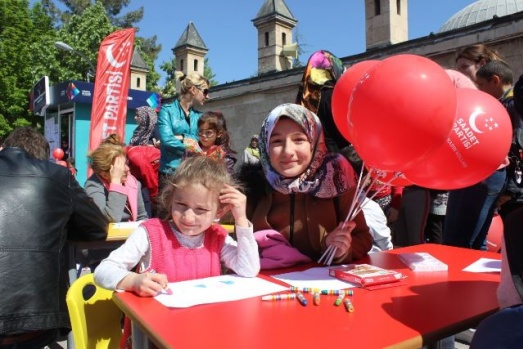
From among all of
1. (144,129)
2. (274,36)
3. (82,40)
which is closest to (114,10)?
(82,40)

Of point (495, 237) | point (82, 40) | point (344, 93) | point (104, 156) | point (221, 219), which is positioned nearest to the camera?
point (344, 93)

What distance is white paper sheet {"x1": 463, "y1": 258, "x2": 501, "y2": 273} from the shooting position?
202cm

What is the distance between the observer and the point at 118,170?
3.86 meters

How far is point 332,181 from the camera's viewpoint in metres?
2.21

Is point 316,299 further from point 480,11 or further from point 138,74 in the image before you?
point 138,74

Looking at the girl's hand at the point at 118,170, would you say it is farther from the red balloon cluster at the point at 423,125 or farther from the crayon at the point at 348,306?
the crayon at the point at 348,306

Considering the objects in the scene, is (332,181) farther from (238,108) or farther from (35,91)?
(35,91)

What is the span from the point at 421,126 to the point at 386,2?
14.2 m

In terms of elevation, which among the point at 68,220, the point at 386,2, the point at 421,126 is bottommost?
the point at 68,220

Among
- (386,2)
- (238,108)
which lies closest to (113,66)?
(238,108)

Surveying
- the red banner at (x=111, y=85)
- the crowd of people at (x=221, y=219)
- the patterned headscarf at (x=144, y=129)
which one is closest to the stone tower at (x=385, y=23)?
the red banner at (x=111, y=85)

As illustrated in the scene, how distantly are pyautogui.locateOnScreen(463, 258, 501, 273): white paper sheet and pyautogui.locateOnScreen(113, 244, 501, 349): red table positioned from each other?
0.26 m

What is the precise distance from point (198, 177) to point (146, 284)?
20.2 inches

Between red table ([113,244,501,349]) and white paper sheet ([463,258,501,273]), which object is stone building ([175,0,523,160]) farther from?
red table ([113,244,501,349])
